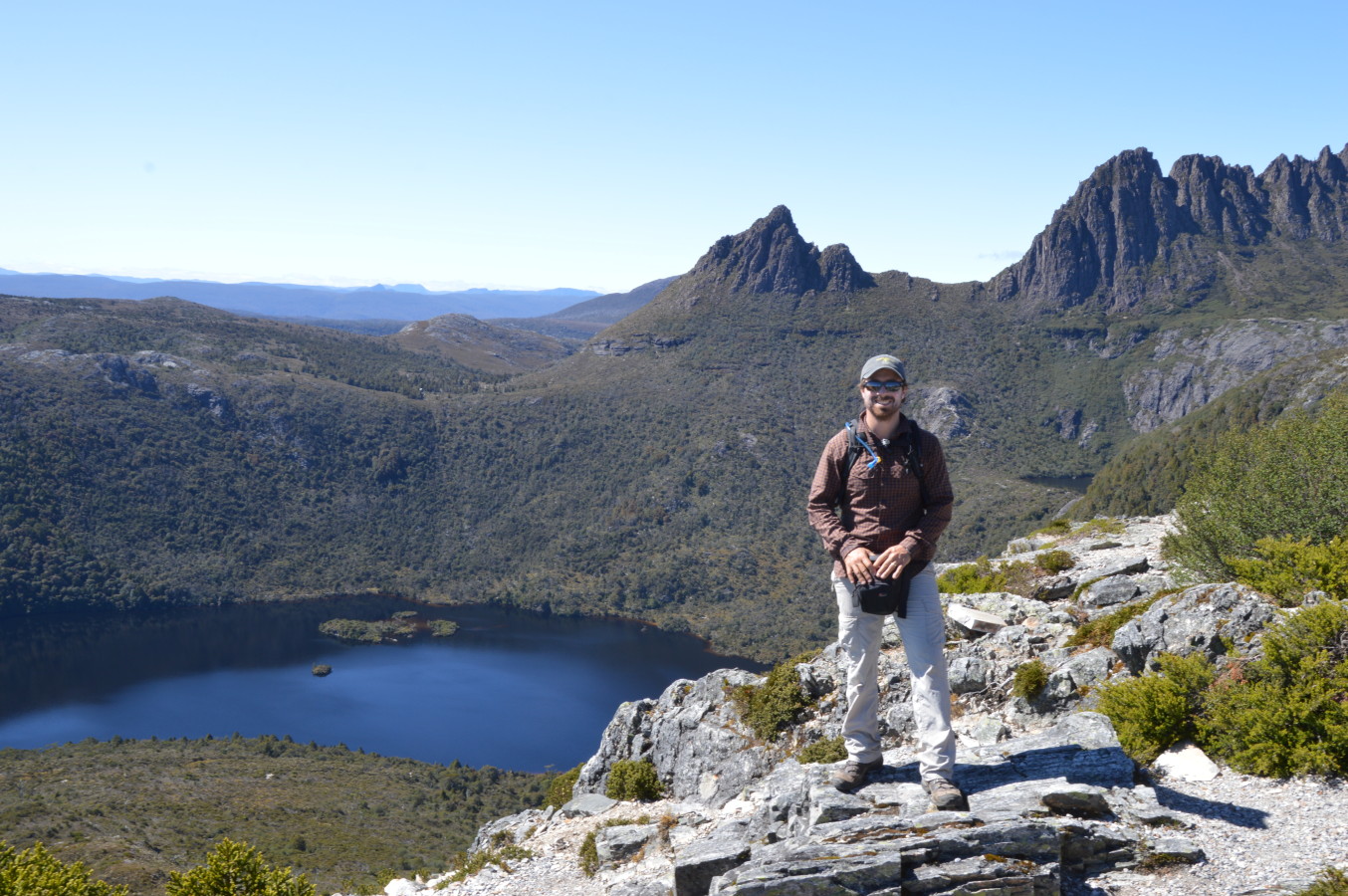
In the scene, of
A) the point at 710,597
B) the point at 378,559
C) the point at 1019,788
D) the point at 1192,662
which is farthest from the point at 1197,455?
the point at 378,559

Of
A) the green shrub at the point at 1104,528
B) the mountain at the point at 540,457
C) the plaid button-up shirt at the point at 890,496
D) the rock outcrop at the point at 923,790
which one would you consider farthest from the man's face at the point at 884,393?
the mountain at the point at 540,457

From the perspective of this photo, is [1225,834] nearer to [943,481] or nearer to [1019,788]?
[1019,788]

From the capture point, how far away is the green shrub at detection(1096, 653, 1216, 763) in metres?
9.66

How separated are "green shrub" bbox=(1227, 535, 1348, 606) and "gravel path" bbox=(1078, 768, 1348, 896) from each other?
3358 mm

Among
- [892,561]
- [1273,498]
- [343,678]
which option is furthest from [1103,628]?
[343,678]

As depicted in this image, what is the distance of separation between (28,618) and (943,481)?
546ft

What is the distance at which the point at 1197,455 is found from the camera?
23016 mm

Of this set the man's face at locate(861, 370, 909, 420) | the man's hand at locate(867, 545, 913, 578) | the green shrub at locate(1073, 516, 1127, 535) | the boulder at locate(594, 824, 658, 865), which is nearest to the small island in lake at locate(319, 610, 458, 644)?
the green shrub at locate(1073, 516, 1127, 535)

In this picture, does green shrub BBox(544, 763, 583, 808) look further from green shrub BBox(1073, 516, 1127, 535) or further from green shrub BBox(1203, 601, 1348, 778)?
green shrub BBox(1073, 516, 1127, 535)

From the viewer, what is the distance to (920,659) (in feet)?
24.0

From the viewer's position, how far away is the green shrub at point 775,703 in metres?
15.1

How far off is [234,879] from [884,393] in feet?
34.9

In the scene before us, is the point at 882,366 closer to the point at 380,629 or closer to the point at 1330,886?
the point at 1330,886

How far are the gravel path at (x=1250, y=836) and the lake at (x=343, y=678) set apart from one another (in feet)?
276
